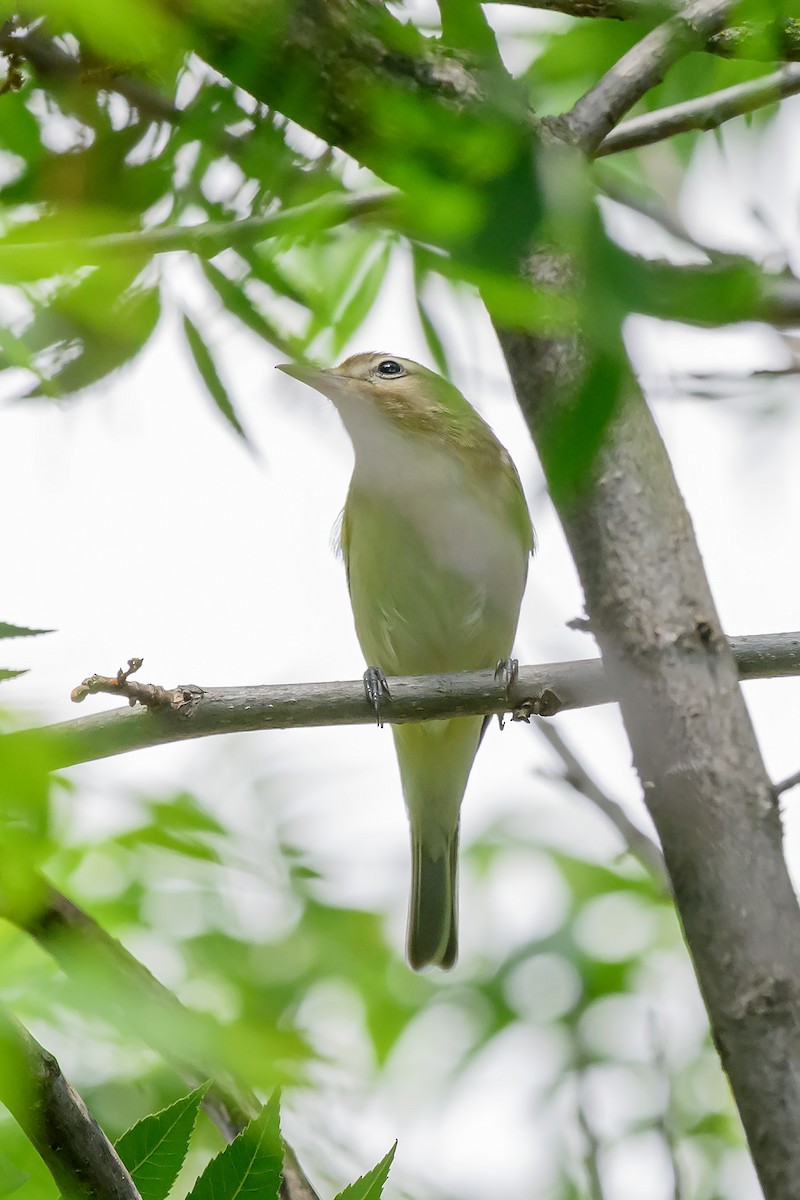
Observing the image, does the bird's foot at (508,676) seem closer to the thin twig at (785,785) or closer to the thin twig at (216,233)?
the thin twig at (785,785)

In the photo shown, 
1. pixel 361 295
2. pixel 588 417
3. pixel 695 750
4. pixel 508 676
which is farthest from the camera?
pixel 508 676

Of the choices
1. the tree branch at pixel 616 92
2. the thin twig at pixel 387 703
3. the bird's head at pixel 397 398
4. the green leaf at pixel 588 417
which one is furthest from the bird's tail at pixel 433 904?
the green leaf at pixel 588 417

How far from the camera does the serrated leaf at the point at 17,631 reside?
4.40 ft

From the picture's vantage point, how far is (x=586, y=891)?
14.5 feet

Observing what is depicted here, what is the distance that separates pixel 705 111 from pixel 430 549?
253 cm

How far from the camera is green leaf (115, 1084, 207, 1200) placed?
143 cm

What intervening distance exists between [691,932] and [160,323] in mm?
1538

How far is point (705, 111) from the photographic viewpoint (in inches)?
114

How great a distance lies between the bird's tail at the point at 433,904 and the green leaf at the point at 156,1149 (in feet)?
Result: 12.1

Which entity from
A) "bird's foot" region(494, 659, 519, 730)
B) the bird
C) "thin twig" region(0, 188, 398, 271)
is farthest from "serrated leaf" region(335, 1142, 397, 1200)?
the bird

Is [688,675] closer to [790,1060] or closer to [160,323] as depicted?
[790,1060]

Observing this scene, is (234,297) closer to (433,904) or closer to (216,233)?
(216,233)

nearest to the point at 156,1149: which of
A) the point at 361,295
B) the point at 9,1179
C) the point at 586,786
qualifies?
the point at 9,1179

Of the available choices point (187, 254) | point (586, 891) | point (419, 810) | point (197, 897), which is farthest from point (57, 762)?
point (419, 810)
